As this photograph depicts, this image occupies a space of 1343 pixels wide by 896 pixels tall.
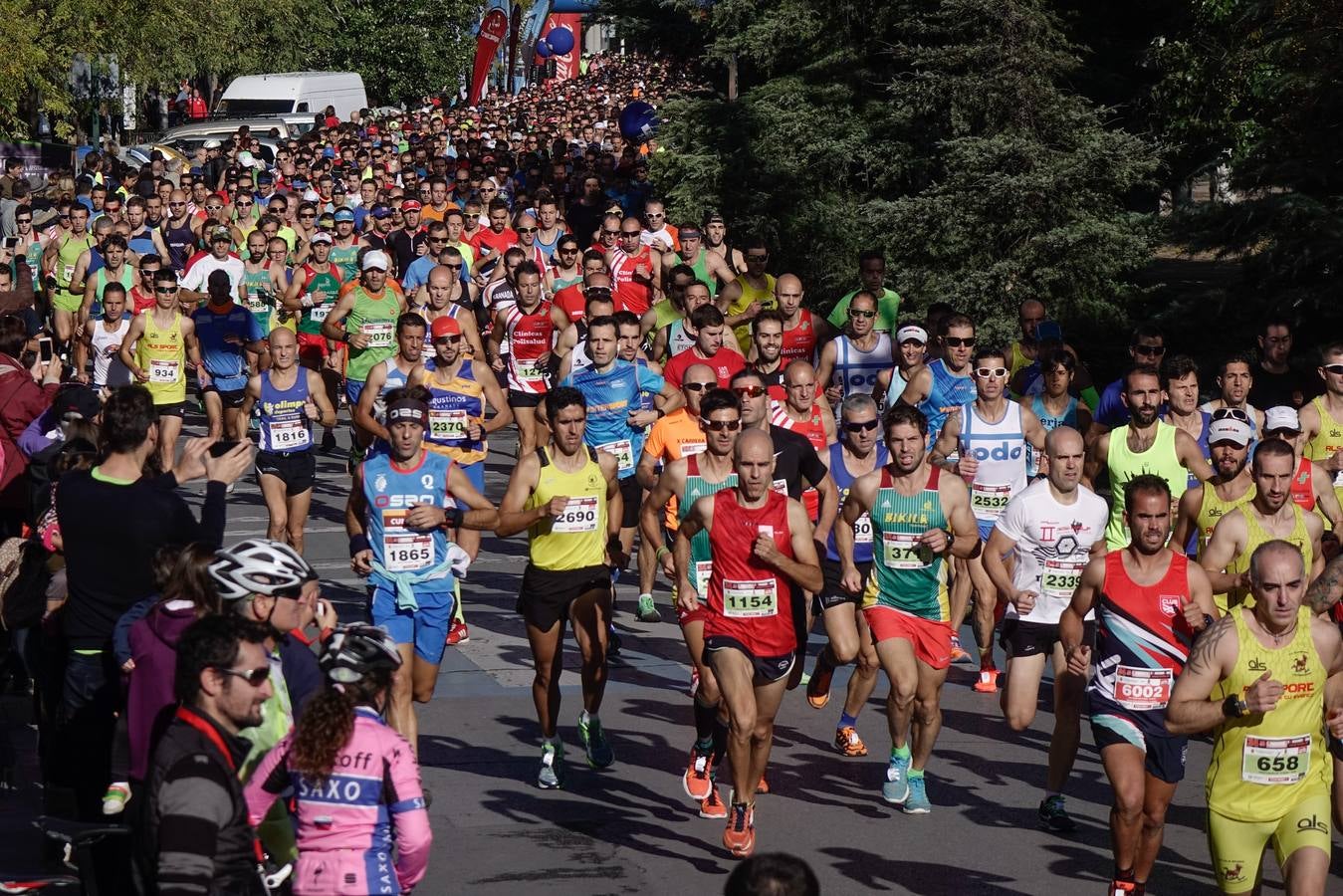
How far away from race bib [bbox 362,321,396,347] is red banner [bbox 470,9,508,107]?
38720 mm

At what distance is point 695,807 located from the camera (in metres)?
9.25

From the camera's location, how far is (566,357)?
13.2 m

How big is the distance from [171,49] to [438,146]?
588 inches

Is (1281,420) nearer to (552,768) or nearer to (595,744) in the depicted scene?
(595,744)

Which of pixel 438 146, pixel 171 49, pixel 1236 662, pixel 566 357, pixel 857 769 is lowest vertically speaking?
pixel 857 769

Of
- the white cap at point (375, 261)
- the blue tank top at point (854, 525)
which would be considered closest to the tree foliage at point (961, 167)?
the white cap at point (375, 261)

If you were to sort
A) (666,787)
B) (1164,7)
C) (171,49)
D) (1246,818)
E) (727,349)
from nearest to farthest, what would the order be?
(1246,818), (666,787), (727,349), (1164,7), (171,49)

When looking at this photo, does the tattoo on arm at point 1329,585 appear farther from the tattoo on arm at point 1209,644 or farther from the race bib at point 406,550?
the race bib at point 406,550

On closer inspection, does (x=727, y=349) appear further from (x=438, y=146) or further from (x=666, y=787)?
(x=438, y=146)

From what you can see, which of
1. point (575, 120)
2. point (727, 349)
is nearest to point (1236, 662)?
point (727, 349)

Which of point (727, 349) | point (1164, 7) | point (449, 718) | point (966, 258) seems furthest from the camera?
point (1164, 7)

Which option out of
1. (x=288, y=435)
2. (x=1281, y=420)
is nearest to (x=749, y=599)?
(x=1281, y=420)

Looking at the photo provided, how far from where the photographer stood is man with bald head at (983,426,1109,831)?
357 inches

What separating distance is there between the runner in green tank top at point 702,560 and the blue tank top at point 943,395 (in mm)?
3290
